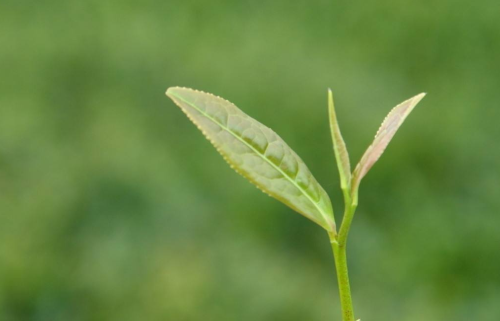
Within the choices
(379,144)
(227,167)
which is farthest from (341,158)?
(227,167)

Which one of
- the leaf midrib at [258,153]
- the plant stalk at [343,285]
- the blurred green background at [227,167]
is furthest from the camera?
the blurred green background at [227,167]

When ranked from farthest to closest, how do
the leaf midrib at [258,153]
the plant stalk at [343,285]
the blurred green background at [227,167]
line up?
the blurred green background at [227,167], the leaf midrib at [258,153], the plant stalk at [343,285]

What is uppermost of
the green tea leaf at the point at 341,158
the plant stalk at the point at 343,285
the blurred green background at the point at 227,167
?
the blurred green background at the point at 227,167

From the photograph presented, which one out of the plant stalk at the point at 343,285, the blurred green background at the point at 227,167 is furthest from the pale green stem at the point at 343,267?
the blurred green background at the point at 227,167

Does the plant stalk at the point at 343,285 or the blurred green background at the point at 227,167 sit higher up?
the blurred green background at the point at 227,167

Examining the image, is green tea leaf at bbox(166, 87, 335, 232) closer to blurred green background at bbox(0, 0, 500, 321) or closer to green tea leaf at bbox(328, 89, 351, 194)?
green tea leaf at bbox(328, 89, 351, 194)

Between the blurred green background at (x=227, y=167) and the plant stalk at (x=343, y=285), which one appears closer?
the plant stalk at (x=343, y=285)

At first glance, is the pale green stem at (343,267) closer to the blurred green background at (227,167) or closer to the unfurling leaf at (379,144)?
the unfurling leaf at (379,144)
